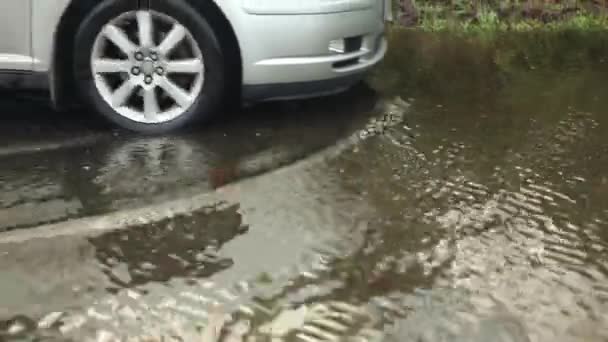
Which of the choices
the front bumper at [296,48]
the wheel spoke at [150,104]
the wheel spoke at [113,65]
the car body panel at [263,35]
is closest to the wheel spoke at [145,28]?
the wheel spoke at [113,65]

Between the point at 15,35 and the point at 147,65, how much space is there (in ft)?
2.29

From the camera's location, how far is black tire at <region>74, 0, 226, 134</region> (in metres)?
4.16

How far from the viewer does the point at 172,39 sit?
417 centimetres

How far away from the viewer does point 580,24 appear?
25.2ft

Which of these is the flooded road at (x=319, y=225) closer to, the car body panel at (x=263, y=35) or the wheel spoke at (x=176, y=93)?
the wheel spoke at (x=176, y=93)

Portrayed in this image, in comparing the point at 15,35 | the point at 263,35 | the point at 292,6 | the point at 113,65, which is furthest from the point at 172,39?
the point at 15,35

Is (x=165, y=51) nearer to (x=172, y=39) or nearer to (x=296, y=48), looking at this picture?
(x=172, y=39)

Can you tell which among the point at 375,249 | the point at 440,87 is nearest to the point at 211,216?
the point at 375,249

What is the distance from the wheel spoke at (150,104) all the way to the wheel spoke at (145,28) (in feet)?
0.77

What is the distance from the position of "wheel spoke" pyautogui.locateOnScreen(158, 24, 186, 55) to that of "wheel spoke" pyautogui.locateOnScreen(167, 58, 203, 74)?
2.8 inches

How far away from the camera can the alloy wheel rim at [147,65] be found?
4172mm

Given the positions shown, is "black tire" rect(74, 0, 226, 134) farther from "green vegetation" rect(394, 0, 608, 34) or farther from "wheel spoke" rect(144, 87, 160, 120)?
"green vegetation" rect(394, 0, 608, 34)

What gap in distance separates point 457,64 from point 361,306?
3709mm

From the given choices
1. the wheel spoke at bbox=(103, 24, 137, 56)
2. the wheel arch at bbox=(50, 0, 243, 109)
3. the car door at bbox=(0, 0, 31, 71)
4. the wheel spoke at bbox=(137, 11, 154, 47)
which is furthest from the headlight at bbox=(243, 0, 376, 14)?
the car door at bbox=(0, 0, 31, 71)
